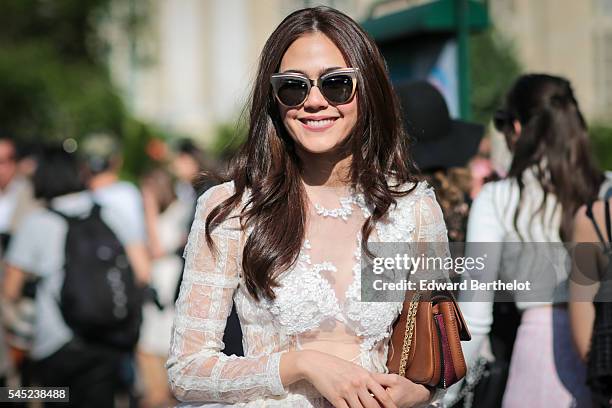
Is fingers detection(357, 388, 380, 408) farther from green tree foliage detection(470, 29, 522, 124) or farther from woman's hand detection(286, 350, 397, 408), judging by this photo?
green tree foliage detection(470, 29, 522, 124)

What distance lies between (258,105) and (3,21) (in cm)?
2927

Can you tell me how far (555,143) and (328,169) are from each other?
127 centimetres

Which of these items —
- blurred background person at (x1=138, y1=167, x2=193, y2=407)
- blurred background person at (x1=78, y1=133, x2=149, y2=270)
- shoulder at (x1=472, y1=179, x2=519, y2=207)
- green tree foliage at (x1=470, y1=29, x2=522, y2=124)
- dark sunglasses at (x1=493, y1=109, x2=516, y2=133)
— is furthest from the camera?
green tree foliage at (x1=470, y1=29, x2=522, y2=124)

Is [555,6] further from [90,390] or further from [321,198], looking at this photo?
[321,198]

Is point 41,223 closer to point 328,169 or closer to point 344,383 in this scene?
point 328,169

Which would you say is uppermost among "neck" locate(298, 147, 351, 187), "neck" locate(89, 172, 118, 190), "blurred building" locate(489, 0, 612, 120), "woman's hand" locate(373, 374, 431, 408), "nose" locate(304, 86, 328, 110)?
"blurred building" locate(489, 0, 612, 120)

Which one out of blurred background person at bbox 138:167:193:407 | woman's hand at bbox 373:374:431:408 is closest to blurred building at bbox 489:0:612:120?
blurred background person at bbox 138:167:193:407

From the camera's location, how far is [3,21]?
3000cm

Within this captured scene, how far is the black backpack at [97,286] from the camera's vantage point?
558 cm

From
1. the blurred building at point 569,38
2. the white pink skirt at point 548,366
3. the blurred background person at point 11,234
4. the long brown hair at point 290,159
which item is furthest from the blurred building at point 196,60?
the long brown hair at point 290,159

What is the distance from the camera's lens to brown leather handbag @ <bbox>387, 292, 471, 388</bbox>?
2.48 metres

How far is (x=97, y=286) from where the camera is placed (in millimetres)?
5625

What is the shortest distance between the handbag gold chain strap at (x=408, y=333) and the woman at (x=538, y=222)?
2.40ft

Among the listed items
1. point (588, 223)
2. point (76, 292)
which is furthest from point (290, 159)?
point (76, 292)
